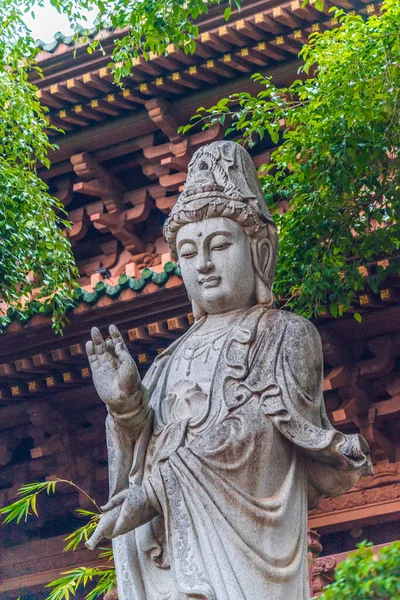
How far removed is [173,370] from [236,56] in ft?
20.8

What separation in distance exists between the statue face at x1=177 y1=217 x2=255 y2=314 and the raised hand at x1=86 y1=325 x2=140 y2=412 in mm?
459

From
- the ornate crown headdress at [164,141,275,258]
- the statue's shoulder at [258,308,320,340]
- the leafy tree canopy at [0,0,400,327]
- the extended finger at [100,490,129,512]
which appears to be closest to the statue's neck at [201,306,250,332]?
the statue's shoulder at [258,308,320,340]

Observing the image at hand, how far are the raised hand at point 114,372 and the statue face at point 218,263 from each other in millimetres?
459

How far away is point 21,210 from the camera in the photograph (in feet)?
30.6

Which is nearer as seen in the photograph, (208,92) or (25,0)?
(25,0)

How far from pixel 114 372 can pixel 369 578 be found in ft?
5.22

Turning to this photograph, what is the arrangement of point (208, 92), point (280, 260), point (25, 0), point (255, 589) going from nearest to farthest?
point (255, 589) < point (280, 260) < point (25, 0) < point (208, 92)

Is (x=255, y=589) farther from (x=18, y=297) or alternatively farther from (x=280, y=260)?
(x=18, y=297)

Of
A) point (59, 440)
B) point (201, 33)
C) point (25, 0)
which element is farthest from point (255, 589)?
point (201, 33)

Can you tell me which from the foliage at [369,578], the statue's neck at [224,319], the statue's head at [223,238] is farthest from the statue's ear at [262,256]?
the foliage at [369,578]

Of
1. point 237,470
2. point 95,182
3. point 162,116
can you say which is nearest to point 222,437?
point 237,470

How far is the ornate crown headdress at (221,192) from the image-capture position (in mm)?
5805

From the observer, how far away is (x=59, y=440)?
11320 mm

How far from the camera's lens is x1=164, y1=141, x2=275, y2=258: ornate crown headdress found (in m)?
5.80
